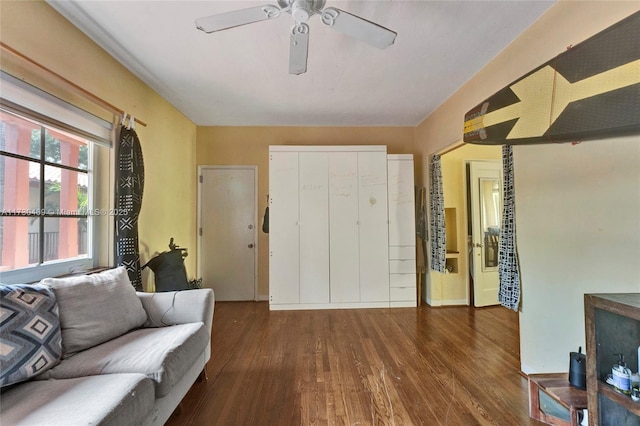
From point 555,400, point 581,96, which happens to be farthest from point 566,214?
point 555,400

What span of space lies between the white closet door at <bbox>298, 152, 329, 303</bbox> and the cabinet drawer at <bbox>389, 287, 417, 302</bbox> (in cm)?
88

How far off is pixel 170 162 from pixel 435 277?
12.2ft

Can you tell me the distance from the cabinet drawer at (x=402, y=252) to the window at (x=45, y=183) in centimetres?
312

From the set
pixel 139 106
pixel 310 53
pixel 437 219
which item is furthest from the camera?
pixel 437 219

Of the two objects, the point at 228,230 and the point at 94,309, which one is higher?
the point at 228,230

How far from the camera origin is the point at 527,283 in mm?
1952

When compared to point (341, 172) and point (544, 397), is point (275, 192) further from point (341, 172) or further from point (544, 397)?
point (544, 397)

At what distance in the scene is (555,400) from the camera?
143 centimetres

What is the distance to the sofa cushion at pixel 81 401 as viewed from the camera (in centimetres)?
92

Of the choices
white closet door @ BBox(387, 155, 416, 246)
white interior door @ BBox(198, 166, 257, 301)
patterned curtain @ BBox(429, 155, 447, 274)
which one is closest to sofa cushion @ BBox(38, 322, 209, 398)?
white interior door @ BBox(198, 166, 257, 301)

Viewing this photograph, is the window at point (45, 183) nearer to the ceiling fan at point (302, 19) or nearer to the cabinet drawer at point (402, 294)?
the ceiling fan at point (302, 19)

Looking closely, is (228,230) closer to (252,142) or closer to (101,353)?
(252,142)

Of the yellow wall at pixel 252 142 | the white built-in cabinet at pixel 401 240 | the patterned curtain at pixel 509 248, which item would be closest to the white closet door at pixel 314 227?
the yellow wall at pixel 252 142

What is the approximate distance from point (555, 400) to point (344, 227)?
7.86 feet
